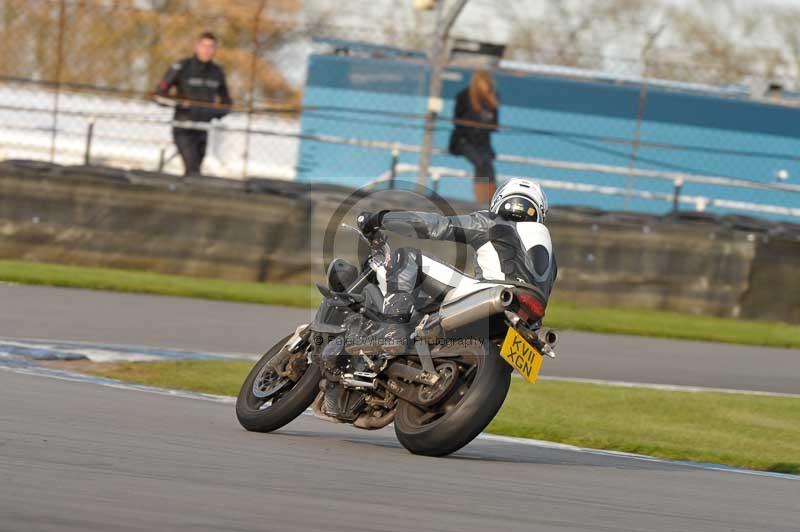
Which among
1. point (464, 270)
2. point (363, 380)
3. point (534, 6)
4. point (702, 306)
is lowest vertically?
point (702, 306)

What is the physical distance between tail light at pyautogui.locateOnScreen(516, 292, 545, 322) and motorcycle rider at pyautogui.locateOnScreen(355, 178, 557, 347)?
317 millimetres

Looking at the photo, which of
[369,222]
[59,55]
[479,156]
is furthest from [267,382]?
[59,55]

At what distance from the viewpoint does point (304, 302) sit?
14.7m

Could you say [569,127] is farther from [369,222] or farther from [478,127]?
[369,222]

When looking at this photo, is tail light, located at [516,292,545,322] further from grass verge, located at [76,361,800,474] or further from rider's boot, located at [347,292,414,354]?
grass verge, located at [76,361,800,474]

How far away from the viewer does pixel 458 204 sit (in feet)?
51.1

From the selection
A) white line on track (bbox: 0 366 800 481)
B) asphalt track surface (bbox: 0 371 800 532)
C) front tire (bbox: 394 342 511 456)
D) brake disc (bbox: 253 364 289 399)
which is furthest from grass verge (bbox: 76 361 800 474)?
front tire (bbox: 394 342 511 456)

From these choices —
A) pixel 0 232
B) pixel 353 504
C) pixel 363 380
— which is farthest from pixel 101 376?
pixel 0 232

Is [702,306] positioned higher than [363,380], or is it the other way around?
[363,380]

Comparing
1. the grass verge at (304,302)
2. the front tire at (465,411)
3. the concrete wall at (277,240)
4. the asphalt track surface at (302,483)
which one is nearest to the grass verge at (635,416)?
the asphalt track surface at (302,483)

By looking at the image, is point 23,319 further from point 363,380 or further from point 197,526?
point 197,526

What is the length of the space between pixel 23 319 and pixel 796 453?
587 cm

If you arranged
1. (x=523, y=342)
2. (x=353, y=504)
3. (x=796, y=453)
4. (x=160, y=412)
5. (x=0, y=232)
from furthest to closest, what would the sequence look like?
(x=0, y=232) < (x=796, y=453) < (x=160, y=412) < (x=523, y=342) < (x=353, y=504)

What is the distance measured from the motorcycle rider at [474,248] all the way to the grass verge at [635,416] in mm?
1771
